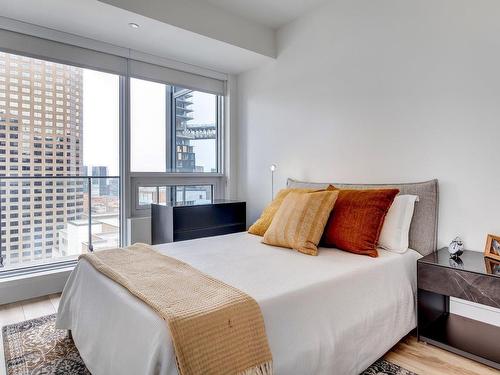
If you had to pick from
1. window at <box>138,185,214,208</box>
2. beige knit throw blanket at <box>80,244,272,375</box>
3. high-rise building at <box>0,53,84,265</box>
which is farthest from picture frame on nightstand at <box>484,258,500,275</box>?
high-rise building at <box>0,53,84,265</box>

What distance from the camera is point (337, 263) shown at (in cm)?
184

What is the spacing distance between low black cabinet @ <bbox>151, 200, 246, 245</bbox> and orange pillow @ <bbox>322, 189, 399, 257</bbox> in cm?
149

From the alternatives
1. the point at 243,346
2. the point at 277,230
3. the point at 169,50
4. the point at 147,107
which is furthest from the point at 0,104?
the point at 243,346

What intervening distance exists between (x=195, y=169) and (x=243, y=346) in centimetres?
296

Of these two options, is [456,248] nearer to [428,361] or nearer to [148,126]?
[428,361]

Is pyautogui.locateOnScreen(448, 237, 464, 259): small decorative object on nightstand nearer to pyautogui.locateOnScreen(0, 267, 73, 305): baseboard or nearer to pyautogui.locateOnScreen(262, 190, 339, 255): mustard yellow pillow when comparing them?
pyautogui.locateOnScreen(262, 190, 339, 255): mustard yellow pillow

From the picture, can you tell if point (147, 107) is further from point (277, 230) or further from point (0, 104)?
point (277, 230)

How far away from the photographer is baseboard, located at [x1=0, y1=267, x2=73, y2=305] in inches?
104

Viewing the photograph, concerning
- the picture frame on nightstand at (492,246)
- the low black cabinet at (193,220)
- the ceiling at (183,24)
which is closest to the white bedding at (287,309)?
the picture frame on nightstand at (492,246)

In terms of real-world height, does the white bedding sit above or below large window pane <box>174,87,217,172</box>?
below

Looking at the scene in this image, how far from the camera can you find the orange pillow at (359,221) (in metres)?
2.08

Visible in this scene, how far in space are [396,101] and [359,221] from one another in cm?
108

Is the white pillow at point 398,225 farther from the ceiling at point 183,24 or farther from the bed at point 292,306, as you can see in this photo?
the ceiling at point 183,24

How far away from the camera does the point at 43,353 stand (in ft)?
6.22
